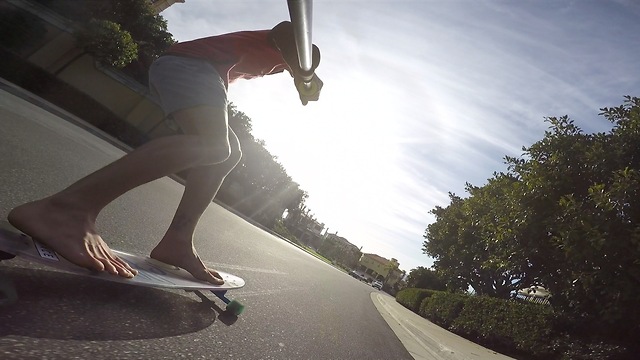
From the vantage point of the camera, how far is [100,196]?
1.66 metres

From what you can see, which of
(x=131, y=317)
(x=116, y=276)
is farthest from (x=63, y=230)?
(x=131, y=317)

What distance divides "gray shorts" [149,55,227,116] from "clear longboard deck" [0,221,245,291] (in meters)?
0.90

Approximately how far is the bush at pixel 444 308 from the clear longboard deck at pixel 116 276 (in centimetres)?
1361

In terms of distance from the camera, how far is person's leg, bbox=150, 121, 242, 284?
2357 mm

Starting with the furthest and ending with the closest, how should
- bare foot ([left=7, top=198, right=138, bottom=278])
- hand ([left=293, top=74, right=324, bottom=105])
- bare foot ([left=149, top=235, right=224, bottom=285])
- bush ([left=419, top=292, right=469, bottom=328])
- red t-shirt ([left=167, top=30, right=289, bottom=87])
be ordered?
bush ([left=419, top=292, right=469, bottom=328]) < hand ([left=293, top=74, right=324, bottom=105]) < bare foot ([left=149, top=235, right=224, bottom=285]) < red t-shirt ([left=167, top=30, right=289, bottom=87]) < bare foot ([left=7, top=198, right=138, bottom=278])

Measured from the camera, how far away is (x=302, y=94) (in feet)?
9.23

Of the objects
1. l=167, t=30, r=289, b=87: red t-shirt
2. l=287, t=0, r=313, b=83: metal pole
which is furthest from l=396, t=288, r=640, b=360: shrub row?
l=287, t=0, r=313, b=83: metal pole

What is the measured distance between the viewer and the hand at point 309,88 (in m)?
2.72

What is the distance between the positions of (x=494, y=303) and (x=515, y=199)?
358cm

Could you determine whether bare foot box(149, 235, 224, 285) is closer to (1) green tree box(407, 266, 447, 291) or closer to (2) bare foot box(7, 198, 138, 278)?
(2) bare foot box(7, 198, 138, 278)

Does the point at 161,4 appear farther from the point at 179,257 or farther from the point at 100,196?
the point at 100,196

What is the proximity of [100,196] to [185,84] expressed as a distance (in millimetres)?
763

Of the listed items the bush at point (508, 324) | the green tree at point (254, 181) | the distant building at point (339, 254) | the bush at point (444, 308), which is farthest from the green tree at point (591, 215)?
the distant building at point (339, 254)

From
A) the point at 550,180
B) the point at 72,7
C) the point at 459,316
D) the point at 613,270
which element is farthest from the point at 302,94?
the point at 72,7
